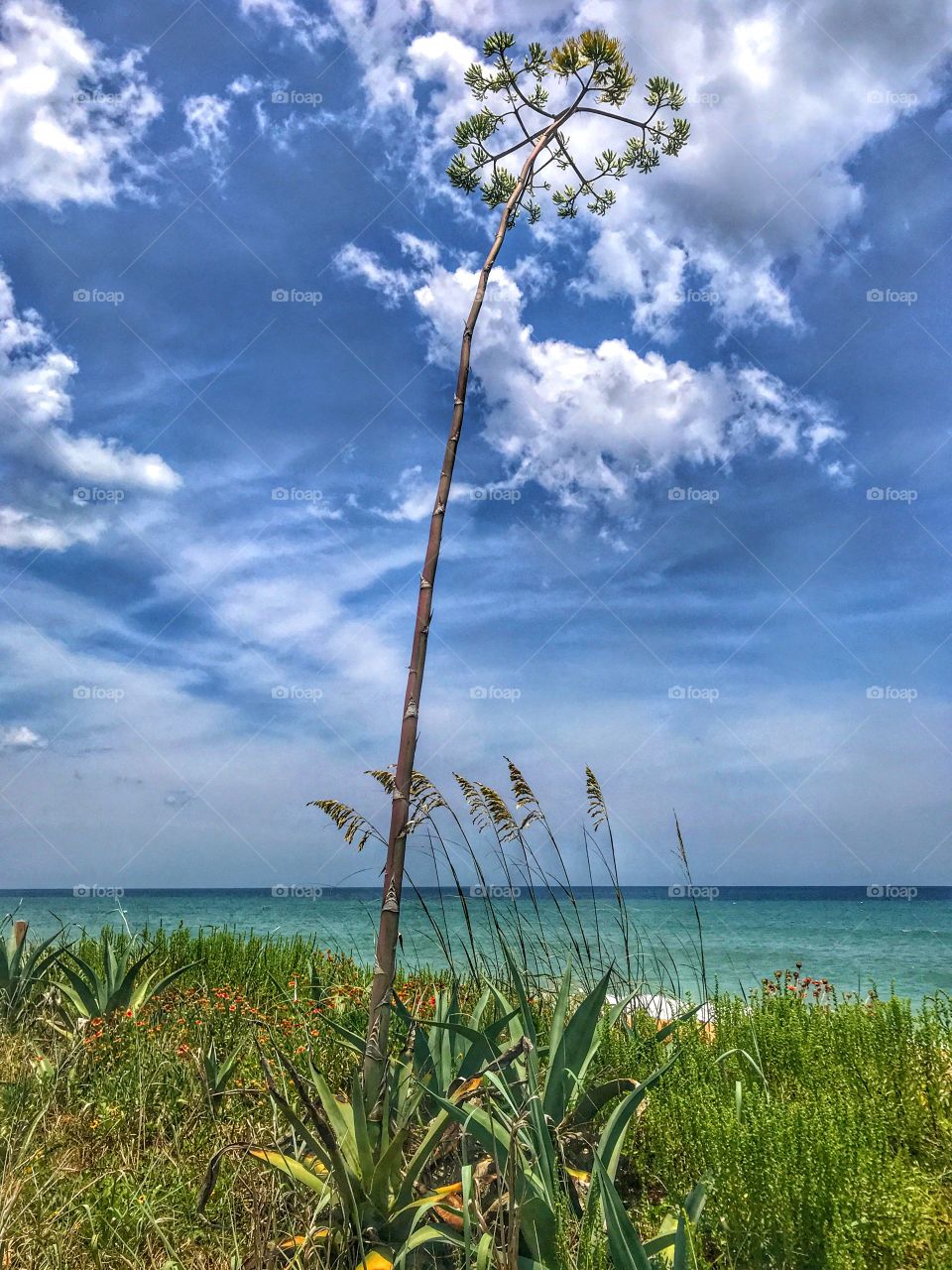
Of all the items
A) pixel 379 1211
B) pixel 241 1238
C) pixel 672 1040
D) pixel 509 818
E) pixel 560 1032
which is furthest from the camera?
pixel 672 1040

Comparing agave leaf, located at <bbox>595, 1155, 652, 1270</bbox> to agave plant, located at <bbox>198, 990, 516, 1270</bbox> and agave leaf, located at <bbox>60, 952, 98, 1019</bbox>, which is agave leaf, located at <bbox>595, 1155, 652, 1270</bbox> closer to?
agave plant, located at <bbox>198, 990, 516, 1270</bbox>

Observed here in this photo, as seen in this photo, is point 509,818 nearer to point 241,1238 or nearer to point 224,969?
point 241,1238

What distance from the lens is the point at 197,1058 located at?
15.3 feet

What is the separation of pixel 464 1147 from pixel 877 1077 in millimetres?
2101

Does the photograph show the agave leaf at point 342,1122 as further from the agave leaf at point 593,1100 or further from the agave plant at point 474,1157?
the agave leaf at point 593,1100

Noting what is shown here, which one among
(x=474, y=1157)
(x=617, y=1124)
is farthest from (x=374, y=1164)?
(x=617, y=1124)

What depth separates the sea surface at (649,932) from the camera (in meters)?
5.07

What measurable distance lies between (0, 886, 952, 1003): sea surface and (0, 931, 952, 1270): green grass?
2.34 ft

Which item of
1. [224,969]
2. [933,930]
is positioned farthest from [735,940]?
[224,969]

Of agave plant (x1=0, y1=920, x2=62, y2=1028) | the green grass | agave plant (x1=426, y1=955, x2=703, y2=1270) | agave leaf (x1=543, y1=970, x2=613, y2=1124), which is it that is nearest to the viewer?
agave plant (x1=426, y1=955, x2=703, y2=1270)

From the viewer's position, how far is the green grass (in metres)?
2.58

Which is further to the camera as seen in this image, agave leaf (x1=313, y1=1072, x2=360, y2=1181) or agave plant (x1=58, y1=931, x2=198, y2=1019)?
agave plant (x1=58, y1=931, x2=198, y2=1019)

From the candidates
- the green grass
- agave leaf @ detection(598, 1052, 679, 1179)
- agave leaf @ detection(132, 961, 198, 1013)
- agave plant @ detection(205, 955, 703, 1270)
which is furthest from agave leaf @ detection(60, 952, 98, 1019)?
agave leaf @ detection(598, 1052, 679, 1179)

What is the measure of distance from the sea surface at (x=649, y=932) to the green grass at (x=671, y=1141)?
28.1 inches
